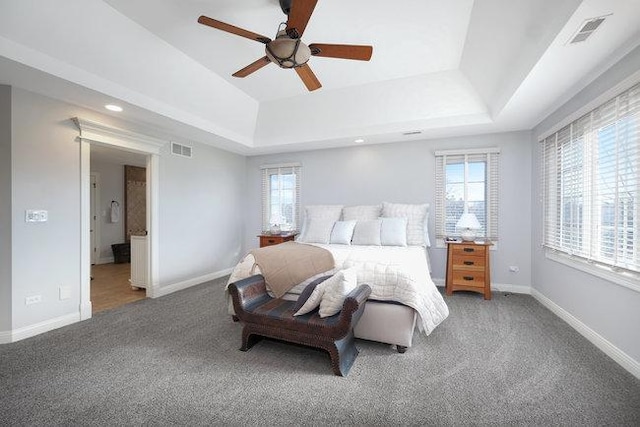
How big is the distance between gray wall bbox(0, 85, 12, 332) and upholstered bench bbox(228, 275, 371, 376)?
2.24 metres

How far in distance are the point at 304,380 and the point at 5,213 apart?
3237 mm

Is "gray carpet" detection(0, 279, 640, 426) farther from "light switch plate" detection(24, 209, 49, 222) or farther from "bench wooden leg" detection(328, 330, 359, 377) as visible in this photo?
"light switch plate" detection(24, 209, 49, 222)

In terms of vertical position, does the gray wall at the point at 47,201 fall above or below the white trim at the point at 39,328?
above

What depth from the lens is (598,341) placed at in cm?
248

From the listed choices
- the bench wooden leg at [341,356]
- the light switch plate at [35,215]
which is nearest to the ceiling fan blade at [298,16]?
the bench wooden leg at [341,356]

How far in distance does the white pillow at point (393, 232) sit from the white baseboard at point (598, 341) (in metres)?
1.84

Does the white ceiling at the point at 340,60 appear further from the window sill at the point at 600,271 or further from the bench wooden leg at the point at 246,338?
the bench wooden leg at the point at 246,338

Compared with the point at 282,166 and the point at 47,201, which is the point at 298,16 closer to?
the point at 47,201

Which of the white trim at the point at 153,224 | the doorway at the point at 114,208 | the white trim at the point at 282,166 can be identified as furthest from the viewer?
the doorway at the point at 114,208

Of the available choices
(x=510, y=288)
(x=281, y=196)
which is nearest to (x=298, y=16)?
(x=281, y=196)

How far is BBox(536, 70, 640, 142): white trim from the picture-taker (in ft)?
6.86

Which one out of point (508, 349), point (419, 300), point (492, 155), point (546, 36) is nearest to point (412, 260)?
point (419, 300)

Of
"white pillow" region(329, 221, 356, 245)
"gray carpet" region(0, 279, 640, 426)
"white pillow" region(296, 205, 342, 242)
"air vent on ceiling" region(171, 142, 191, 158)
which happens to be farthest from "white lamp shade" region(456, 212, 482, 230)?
"air vent on ceiling" region(171, 142, 191, 158)

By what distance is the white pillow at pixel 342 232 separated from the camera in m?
4.12
